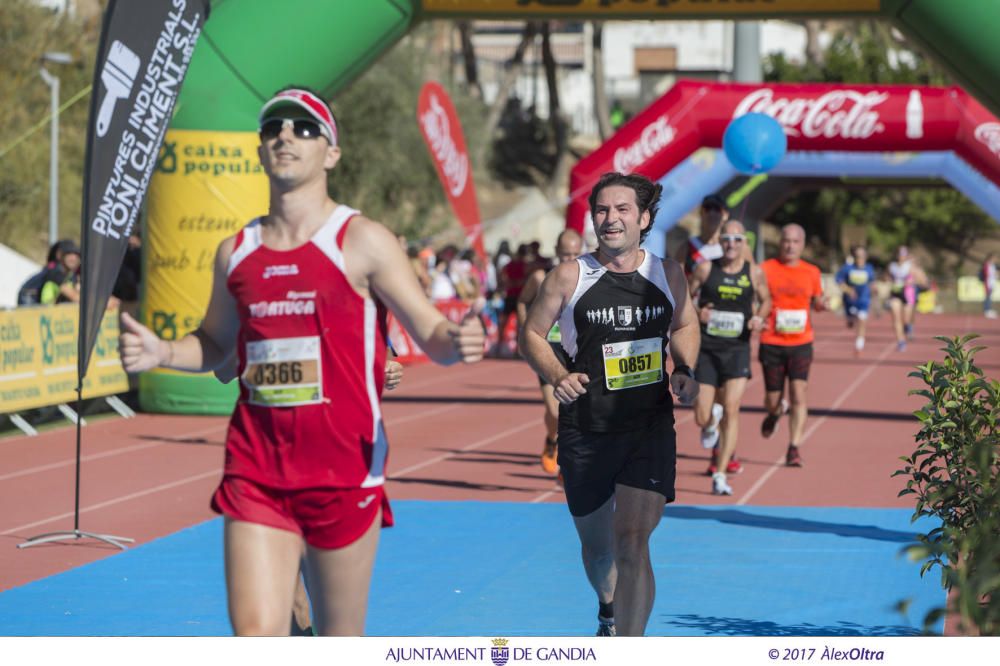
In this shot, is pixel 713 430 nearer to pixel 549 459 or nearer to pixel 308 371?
pixel 549 459

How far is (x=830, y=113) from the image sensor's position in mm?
20641

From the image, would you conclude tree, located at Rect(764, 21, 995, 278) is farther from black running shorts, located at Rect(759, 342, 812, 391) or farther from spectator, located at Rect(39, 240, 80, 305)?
black running shorts, located at Rect(759, 342, 812, 391)

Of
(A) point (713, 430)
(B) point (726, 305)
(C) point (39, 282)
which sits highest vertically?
(C) point (39, 282)

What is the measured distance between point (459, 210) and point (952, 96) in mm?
7902

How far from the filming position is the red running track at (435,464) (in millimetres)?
10570

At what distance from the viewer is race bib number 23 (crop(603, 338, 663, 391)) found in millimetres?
6219

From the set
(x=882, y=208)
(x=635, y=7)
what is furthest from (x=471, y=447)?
(x=882, y=208)

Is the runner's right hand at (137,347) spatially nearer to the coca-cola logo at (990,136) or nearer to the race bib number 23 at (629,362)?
the race bib number 23 at (629,362)

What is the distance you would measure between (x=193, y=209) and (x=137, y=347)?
11775 millimetres

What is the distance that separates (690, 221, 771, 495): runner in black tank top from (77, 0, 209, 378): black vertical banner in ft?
13.1

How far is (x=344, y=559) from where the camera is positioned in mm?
4492

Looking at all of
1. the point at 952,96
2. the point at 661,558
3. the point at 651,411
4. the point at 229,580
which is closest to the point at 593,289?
the point at 651,411

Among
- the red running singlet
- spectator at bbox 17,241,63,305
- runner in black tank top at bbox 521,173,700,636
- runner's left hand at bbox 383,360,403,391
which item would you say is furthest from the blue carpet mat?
spectator at bbox 17,241,63,305

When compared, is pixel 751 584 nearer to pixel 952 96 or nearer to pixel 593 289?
pixel 593 289
